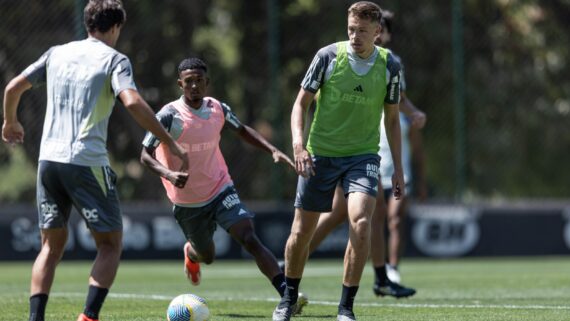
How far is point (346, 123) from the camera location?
→ 27.8 ft

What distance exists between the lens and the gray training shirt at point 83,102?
718 cm

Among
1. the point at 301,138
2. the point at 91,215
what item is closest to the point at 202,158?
the point at 301,138

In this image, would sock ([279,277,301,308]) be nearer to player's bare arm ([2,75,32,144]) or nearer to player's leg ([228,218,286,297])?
player's leg ([228,218,286,297])

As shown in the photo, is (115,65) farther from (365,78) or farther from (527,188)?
(527,188)

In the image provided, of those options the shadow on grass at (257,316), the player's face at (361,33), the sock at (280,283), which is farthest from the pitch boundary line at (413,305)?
the player's face at (361,33)

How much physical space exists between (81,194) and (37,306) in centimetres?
72

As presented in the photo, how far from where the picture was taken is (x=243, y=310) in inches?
376

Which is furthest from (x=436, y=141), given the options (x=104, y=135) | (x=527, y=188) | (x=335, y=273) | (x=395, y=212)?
(x=104, y=135)

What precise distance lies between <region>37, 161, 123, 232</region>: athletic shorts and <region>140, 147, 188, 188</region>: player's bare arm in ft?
1.23

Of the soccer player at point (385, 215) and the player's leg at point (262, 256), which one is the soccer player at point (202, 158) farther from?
the soccer player at point (385, 215)

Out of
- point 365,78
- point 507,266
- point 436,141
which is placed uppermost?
point 365,78

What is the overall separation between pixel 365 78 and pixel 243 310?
2269 millimetres

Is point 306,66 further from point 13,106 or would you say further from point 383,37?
point 13,106

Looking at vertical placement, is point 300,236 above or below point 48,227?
below
